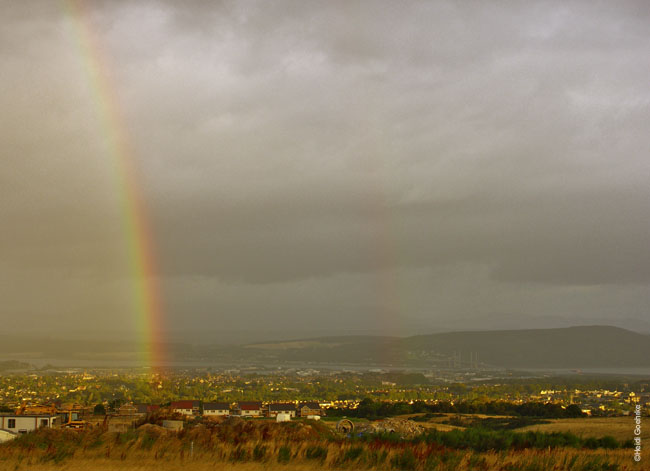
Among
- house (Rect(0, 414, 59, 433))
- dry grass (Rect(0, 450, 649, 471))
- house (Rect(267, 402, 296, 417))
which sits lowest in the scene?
house (Rect(267, 402, 296, 417))

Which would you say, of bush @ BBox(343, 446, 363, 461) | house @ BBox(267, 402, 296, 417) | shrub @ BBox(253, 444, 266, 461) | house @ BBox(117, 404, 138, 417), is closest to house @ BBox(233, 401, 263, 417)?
house @ BBox(267, 402, 296, 417)

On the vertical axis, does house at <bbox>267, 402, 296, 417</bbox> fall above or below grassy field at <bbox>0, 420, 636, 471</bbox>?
below

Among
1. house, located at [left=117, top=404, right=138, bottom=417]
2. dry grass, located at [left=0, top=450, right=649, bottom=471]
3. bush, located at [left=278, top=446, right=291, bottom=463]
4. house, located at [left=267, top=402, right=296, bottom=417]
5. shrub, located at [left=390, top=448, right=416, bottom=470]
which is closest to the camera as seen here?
dry grass, located at [left=0, top=450, right=649, bottom=471]

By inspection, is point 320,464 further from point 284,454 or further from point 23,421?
A: point 23,421

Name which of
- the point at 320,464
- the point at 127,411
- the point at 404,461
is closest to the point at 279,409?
the point at 127,411

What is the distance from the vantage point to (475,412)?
65.0 metres

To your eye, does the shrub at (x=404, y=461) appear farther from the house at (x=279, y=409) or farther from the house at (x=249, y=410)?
the house at (x=249, y=410)

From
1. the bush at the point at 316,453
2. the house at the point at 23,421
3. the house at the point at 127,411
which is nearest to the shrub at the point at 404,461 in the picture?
the bush at the point at 316,453

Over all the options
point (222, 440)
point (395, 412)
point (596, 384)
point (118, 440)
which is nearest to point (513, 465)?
point (222, 440)

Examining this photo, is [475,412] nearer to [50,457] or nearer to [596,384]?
[50,457]

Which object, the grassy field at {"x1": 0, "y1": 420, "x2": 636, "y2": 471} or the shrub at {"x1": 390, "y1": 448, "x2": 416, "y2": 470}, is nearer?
the grassy field at {"x1": 0, "y1": 420, "x2": 636, "y2": 471}

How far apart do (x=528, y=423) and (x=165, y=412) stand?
25109mm

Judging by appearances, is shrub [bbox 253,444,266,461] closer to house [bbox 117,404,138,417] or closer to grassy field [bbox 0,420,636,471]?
grassy field [bbox 0,420,636,471]

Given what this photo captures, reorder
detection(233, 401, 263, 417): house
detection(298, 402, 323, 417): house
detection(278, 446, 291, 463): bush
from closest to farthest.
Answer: detection(278, 446, 291, 463): bush, detection(298, 402, 323, 417): house, detection(233, 401, 263, 417): house
